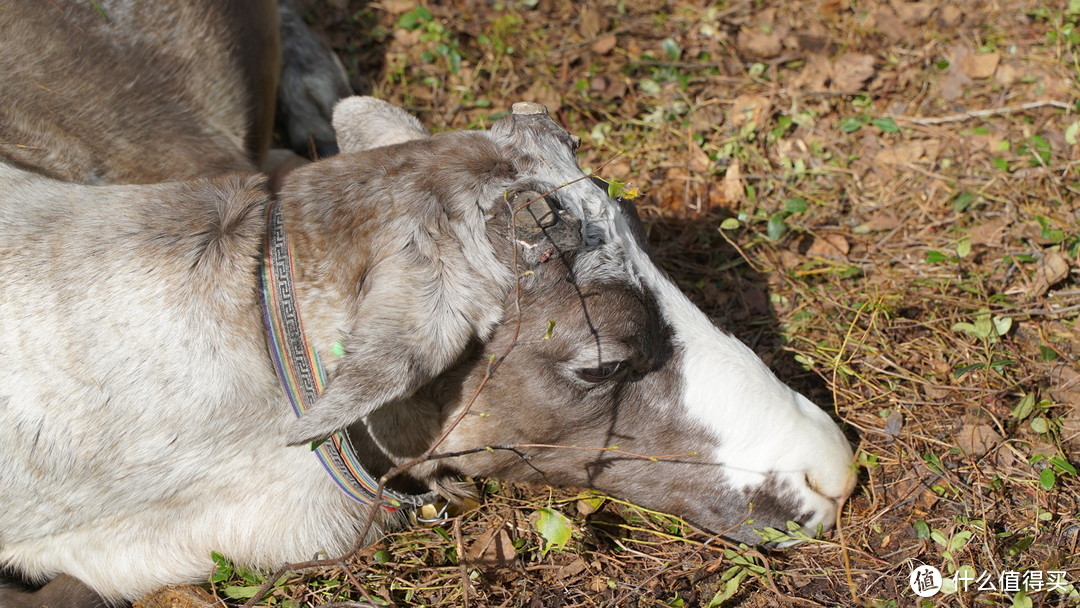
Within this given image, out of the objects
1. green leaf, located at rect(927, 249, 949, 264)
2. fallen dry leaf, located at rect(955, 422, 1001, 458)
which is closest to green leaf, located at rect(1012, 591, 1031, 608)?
fallen dry leaf, located at rect(955, 422, 1001, 458)

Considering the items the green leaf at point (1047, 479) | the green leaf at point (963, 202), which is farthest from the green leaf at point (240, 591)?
the green leaf at point (963, 202)

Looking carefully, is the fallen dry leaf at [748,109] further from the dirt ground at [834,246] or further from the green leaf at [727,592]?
the green leaf at [727,592]

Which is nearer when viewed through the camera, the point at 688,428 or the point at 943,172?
the point at 688,428

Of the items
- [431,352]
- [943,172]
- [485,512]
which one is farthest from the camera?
[943,172]

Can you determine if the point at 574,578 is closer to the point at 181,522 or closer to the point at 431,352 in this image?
the point at 431,352

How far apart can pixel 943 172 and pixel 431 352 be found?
12.0ft

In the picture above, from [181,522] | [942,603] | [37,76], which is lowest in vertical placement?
[942,603]

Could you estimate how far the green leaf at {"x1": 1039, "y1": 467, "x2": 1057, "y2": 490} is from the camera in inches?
147

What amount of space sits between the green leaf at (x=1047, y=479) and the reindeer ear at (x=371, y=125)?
301 cm

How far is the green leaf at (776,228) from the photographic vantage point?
5.26 metres

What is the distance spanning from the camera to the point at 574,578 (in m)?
3.87

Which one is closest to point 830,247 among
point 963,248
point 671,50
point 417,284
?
point 963,248

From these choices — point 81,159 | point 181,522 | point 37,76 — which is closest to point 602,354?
point 181,522

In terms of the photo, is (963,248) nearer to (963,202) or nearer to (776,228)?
(963,202)
